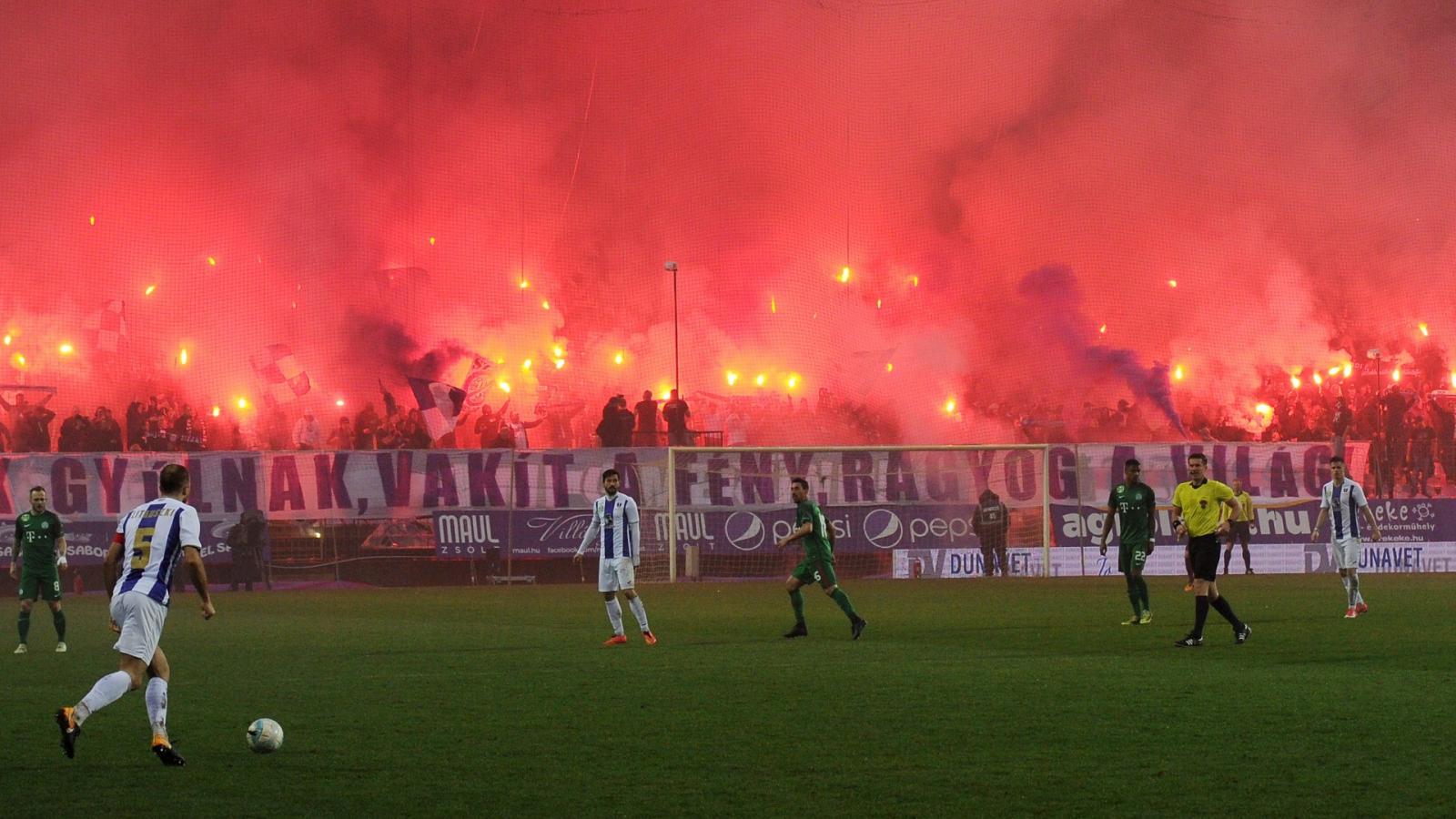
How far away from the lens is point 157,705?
9352mm

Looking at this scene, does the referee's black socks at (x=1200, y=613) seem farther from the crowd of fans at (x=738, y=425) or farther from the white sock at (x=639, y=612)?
the crowd of fans at (x=738, y=425)

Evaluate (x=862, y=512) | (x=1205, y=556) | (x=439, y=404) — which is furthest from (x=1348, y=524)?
(x=439, y=404)

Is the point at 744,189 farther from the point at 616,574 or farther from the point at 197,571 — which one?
the point at 197,571

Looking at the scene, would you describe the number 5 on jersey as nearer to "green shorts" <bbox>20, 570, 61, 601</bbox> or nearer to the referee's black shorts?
"green shorts" <bbox>20, 570, 61, 601</bbox>

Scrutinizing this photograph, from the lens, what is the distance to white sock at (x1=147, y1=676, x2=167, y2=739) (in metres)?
9.23

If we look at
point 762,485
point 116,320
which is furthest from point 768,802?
point 116,320

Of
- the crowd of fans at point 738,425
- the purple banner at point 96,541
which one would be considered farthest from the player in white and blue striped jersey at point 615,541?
the crowd of fans at point 738,425

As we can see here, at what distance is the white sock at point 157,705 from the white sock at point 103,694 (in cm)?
17

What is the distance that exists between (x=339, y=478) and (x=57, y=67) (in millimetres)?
26135

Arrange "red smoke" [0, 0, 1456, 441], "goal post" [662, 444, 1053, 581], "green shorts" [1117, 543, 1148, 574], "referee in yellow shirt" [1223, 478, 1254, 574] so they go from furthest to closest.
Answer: "red smoke" [0, 0, 1456, 441] < "goal post" [662, 444, 1053, 581] < "referee in yellow shirt" [1223, 478, 1254, 574] < "green shorts" [1117, 543, 1148, 574]

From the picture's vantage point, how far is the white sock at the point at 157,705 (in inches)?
363

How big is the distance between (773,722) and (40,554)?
12.9 meters

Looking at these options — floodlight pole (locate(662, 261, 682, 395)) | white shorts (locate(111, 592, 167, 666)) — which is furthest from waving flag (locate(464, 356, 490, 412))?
white shorts (locate(111, 592, 167, 666))

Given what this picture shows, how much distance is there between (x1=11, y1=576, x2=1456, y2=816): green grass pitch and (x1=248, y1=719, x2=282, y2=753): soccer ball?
11 cm
